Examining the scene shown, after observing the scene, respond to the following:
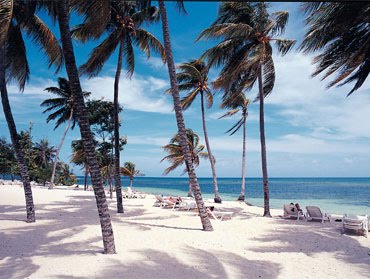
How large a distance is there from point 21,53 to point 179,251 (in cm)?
969

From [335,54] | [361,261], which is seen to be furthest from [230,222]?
[335,54]

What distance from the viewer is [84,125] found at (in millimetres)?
6336

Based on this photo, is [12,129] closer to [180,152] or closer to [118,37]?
[118,37]

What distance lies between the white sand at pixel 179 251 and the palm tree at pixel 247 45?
4868mm

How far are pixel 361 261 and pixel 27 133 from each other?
40319 mm

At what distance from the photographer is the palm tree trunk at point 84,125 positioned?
635 cm

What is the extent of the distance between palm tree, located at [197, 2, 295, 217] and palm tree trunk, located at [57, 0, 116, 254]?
704cm

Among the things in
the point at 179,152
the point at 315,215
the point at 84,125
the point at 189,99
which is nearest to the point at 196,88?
the point at 189,99

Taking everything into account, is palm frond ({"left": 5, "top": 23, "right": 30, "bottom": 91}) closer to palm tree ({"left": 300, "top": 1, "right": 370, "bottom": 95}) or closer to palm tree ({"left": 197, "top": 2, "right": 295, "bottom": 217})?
palm tree ({"left": 197, "top": 2, "right": 295, "bottom": 217})

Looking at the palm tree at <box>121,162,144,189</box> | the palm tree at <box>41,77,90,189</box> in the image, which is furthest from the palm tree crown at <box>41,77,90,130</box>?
the palm tree at <box>121,162,144,189</box>

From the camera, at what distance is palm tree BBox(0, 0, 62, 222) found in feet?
32.8

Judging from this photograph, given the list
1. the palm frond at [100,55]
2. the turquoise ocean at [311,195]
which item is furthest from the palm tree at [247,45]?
the turquoise ocean at [311,195]

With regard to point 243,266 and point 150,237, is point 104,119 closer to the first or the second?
point 150,237

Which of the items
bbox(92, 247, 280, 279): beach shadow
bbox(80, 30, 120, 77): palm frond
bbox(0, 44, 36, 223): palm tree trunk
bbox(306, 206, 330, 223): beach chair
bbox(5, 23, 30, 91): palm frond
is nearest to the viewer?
bbox(92, 247, 280, 279): beach shadow
